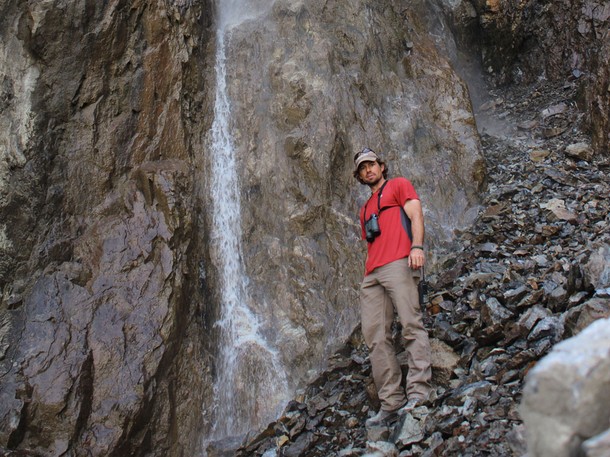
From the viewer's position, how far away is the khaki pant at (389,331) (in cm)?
545

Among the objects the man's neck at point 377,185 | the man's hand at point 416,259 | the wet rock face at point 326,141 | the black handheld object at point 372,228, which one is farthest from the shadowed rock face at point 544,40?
the man's hand at point 416,259

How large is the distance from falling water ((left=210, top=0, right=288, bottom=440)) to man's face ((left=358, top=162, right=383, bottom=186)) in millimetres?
3010

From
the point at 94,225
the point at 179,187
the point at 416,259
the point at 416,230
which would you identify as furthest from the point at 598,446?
the point at 94,225

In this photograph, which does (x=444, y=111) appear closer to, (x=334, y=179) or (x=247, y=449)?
(x=334, y=179)

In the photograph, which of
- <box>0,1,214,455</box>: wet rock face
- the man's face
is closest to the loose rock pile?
<box>0,1,214,455</box>: wet rock face

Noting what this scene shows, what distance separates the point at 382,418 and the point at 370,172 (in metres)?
2.59

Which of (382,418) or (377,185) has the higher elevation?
(377,185)

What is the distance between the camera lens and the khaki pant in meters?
5.45

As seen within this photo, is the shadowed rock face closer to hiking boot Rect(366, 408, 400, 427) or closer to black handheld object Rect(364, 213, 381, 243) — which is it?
black handheld object Rect(364, 213, 381, 243)

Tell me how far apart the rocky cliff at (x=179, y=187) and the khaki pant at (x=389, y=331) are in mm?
1862

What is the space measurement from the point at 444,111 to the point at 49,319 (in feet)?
25.9

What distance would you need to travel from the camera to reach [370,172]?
19.9 ft

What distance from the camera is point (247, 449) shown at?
6430 mm

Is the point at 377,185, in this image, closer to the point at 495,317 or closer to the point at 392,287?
the point at 392,287
